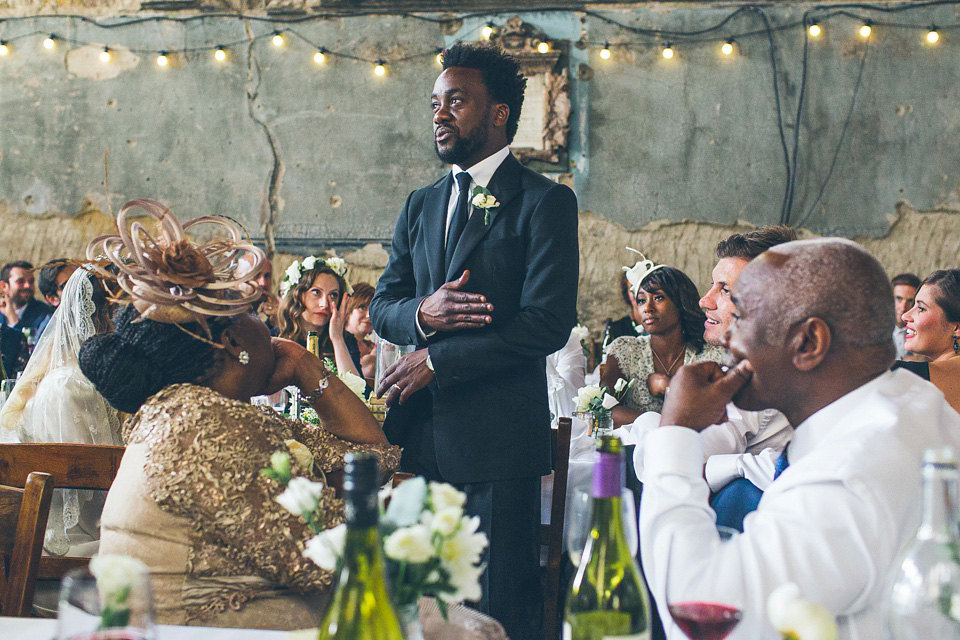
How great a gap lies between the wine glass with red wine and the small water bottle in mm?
191

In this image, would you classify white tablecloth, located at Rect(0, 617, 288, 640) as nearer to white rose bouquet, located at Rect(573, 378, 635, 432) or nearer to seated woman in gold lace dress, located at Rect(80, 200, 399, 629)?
seated woman in gold lace dress, located at Rect(80, 200, 399, 629)

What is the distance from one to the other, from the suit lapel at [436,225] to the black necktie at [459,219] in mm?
24

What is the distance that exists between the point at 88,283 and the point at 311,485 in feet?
7.75

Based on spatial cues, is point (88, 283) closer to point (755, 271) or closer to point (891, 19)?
point (755, 271)

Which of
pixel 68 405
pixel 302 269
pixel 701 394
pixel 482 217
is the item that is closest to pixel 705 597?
pixel 701 394

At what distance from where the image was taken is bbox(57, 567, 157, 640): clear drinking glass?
78 cm

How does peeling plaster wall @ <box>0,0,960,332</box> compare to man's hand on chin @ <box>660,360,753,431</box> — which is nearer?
man's hand on chin @ <box>660,360,753,431</box>

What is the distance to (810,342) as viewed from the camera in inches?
49.3

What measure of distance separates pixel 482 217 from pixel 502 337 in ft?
1.20

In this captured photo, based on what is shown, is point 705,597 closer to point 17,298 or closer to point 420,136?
point 420,136

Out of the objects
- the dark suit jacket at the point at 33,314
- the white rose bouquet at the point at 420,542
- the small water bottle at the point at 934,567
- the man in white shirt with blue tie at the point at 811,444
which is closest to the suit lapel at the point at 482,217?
the man in white shirt with blue tie at the point at 811,444

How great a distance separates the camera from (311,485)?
922 mm

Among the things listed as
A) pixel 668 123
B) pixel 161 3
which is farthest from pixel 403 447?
pixel 161 3

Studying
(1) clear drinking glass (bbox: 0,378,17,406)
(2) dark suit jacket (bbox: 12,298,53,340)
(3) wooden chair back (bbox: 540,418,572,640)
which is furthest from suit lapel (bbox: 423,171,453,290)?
(2) dark suit jacket (bbox: 12,298,53,340)
